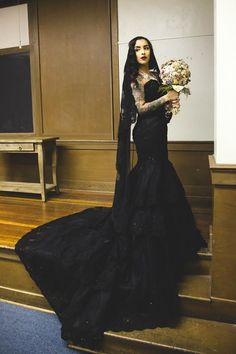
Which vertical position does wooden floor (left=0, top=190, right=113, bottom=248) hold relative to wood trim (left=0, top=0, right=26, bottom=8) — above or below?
below

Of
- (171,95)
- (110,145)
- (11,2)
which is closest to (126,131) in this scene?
(171,95)

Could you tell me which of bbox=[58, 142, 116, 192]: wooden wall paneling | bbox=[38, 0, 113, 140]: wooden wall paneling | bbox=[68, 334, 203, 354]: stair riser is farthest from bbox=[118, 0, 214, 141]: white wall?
bbox=[68, 334, 203, 354]: stair riser

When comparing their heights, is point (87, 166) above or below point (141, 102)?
below

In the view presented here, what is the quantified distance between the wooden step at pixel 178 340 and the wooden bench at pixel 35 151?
2108 mm

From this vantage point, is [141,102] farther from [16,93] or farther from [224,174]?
[16,93]

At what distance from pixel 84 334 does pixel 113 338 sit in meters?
0.16

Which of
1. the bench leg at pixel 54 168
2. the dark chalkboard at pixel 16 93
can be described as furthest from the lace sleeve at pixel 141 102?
the dark chalkboard at pixel 16 93

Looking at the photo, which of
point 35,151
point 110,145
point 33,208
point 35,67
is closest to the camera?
point 33,208

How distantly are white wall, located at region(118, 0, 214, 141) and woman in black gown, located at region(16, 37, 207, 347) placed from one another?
3.99ft

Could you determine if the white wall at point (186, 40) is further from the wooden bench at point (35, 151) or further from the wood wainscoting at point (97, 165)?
the wooden bench at point (35, 151)

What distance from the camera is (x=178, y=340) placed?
186cm

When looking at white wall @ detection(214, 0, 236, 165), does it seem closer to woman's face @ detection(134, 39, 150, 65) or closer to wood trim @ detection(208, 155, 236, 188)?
wood trim @ detection(208, 155, 236, 188)

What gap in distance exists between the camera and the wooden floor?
2855 mm

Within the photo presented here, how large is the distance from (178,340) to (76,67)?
312 cm
